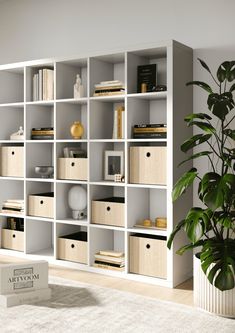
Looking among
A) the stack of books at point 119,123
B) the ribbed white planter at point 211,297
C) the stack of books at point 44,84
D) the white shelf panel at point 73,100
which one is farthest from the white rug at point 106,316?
the stack of books at point 44,84

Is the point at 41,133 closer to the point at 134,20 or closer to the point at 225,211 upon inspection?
the point at 134,20

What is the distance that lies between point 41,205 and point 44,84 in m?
1.15

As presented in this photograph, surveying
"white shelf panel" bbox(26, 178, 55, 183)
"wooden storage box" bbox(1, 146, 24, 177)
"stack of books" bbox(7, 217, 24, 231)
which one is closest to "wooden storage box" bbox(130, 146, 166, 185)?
"white shelf panel" bbox(26, 178, 55, 183)

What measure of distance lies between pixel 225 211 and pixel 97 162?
1.38 metres

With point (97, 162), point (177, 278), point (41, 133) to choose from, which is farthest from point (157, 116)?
point (177, 278)

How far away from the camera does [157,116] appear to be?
13.2 ft

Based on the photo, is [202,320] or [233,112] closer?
[202,320]

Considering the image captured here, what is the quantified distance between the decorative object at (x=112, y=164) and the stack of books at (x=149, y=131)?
0.97 ft

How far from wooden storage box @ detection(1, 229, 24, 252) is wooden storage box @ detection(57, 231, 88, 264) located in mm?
506

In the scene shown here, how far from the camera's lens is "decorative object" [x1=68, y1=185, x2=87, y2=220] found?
418cm

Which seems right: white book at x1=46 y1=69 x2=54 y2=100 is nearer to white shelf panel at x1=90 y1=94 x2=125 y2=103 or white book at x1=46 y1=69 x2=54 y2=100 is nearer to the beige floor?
white shelf panel at x1=90 y1=94 x2=125 y2=103

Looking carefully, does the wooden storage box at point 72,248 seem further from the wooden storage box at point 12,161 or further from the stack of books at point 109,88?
the stack of books at point 109,88

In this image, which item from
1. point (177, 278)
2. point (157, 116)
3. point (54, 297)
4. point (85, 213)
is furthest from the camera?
point (85, 213)

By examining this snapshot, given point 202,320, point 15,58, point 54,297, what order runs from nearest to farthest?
point 202,320 → point 54,297 → point 15,58
